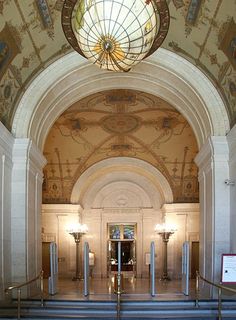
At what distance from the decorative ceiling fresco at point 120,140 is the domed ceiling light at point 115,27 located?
9.12 metres

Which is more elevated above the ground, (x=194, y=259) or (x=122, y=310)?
(x=122, y=310)

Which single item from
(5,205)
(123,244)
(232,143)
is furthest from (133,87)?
(123,244)

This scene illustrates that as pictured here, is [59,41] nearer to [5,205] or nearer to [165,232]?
[5,205]

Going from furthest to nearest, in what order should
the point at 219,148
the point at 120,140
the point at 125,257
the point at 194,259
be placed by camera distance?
the point at 125,257 → the point at 194,259 → the point at 120,140 → the point at 219,148

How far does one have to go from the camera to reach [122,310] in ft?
34.2

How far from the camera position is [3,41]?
996cm

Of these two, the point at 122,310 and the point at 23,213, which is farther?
the point at 23,213

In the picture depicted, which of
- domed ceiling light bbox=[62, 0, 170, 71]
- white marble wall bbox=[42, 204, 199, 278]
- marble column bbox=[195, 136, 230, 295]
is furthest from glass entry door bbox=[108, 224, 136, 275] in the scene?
domed ceiling light bbox=[62, 0, 170, 71]

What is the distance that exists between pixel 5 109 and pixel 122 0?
6287mm

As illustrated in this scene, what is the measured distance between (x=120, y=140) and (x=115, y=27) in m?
13.6

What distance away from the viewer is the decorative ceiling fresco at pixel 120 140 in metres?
16.6

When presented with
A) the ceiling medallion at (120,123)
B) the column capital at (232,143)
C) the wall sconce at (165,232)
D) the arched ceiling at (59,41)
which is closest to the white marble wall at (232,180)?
the column capital at (232,143)

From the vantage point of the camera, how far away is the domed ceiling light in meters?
5.82

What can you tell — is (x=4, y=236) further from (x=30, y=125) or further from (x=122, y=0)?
(x=122, y=0)
